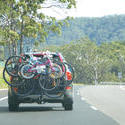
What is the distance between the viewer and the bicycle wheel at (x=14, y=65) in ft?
45.0

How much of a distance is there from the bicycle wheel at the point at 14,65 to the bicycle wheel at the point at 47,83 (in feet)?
2.64

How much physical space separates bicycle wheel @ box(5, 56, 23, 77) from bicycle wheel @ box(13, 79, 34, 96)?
39 cm

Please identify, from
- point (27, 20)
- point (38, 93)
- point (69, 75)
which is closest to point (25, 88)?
point (38, 93)

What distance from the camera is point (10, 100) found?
46.0ft

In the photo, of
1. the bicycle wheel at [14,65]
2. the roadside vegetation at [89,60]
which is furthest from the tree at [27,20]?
the roadside vegetation at [89,60]

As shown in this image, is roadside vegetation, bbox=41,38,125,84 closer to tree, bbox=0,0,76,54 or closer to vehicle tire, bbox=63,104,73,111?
tree, bbox=0,0,76,54

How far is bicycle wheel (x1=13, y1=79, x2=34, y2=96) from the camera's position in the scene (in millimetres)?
13664

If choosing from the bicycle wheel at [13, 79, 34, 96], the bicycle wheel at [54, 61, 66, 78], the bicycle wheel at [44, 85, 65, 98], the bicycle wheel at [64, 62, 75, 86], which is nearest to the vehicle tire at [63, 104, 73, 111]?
the bicycle wheel at [44, 85, 65, 98]

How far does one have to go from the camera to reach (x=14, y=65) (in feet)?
46.2

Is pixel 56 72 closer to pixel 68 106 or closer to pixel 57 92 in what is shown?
pixel 57 92

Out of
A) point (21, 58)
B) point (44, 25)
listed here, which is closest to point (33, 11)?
point (44, 25)

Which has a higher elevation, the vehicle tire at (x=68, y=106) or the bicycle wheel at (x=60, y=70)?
the bicycle wheel at (x=60, y=70)

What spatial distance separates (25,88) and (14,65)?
0.83 meters

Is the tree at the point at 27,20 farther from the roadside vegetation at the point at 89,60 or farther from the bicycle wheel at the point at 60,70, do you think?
the roadside vegetation at the point at 89,60
